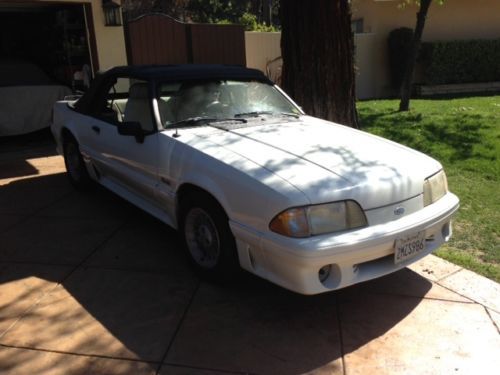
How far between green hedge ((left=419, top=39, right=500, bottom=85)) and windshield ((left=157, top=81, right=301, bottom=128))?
12.6 metres

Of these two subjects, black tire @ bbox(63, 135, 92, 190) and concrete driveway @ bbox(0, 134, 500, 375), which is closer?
concrete driveway @ bbox(0, 134, 500, 375)

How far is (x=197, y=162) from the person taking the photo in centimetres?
369

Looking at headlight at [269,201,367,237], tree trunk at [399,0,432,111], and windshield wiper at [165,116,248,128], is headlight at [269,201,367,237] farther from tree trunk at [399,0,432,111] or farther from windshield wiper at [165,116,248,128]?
tree trunk at [399,0,432,111]

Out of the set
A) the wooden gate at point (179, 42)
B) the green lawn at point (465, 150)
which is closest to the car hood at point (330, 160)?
the green lawn at point (465, 150)

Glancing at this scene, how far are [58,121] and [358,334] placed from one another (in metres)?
4.67

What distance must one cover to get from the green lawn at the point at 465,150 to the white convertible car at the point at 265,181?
859 millimetres

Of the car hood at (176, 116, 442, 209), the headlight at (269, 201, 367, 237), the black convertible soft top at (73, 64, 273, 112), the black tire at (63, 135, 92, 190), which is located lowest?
the black tire at (63, 135, 92, 190)

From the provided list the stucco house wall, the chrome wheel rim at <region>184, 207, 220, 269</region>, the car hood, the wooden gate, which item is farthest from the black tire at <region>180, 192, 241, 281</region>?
the stucco house wall

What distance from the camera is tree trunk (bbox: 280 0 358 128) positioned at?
6.13m

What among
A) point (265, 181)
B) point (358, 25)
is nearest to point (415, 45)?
point (358, 25)

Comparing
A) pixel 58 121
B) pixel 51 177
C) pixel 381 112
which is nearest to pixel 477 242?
pixel 58 121

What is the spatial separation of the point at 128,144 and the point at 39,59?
28.4 ft

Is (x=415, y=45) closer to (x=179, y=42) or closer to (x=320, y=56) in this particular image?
(x=179, y=42)

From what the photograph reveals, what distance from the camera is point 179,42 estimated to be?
1152 cm
